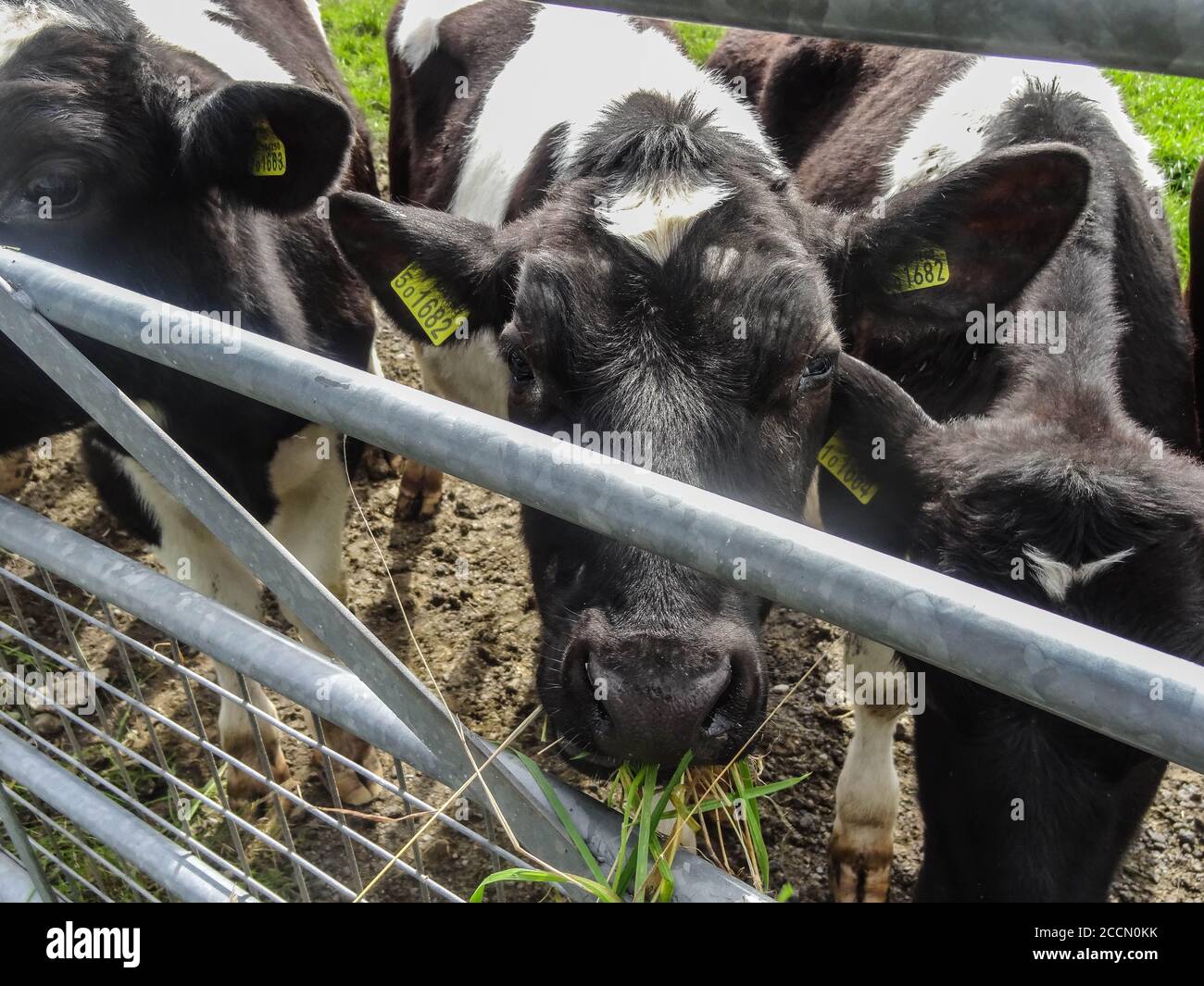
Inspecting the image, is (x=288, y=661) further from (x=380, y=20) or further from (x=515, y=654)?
(x=380, y=20)

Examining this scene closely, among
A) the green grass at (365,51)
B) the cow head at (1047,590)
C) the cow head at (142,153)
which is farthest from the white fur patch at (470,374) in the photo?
the green grass at (365,51)

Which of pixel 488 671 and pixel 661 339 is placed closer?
pixel 661 339

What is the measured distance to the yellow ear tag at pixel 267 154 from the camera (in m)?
2.96

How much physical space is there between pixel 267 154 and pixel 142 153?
0.34 m

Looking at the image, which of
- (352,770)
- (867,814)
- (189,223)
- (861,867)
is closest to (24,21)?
(189,223)

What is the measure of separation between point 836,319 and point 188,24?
8.39 feet

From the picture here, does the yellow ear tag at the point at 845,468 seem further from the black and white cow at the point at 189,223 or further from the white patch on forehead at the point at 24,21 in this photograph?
the white patch on forehead at the point at 24,21

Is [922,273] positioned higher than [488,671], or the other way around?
[922,273]

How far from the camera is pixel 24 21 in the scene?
2.94 meters

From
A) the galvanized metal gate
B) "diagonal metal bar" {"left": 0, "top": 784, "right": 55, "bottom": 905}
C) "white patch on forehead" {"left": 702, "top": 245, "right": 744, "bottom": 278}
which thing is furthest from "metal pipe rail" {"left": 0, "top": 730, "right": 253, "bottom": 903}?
"white patch on forehead" {"left": 702, "top": 245, "right": 744, "bottom": 278}

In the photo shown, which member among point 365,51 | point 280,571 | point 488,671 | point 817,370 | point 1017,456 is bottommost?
point 280,571

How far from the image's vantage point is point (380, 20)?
787cm

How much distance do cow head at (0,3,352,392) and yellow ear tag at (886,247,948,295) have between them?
1625 mm

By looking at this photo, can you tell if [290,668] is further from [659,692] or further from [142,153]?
[142,153]
